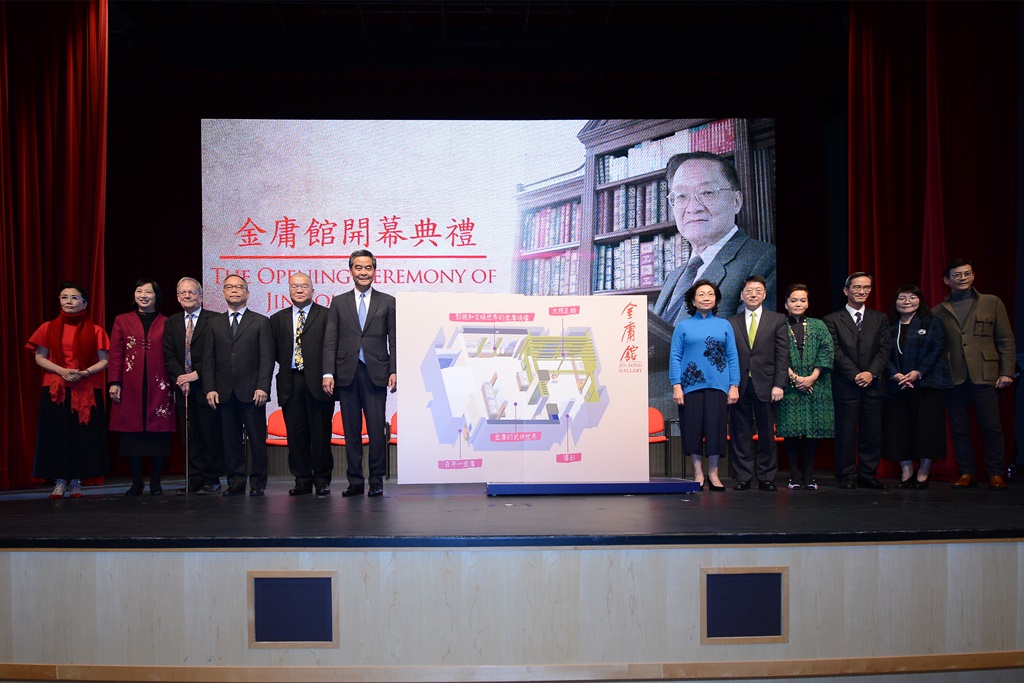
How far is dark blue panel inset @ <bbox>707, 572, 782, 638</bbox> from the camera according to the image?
2.96 m

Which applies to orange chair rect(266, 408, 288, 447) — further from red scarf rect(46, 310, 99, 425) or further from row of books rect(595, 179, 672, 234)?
row of books rect(595, 179, 672, 234)

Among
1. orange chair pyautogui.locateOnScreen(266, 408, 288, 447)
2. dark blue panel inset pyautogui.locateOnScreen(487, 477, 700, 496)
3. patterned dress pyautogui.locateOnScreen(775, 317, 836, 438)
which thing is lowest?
dark blue panel inset pyautogui.locateOnScreen(487, 477, 700, 496)

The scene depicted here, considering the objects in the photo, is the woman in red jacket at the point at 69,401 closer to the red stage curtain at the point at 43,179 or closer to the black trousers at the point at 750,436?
the red stage curtain at the point at 43,179

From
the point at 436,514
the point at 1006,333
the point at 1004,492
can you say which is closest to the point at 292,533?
the point at 436,514

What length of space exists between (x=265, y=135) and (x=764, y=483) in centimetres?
527

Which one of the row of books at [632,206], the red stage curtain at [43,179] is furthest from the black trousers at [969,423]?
the red stage curtain at [43,179]

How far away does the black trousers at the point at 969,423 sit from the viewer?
5148 millimetres

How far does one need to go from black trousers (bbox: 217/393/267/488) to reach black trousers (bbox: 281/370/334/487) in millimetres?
196

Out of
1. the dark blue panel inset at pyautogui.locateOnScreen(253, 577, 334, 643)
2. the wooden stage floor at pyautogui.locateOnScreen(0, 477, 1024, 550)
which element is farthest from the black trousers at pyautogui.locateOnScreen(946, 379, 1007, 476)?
the dark blue panel inset at pyautogui.locateOnScreen(253, 577, 334, 643)

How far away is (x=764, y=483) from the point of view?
4.93m

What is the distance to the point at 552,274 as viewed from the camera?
743cm

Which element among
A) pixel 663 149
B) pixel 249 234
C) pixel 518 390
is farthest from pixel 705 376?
pixel 249 234

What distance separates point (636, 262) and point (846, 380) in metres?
2.75

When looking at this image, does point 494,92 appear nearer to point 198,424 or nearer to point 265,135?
point 265,135
